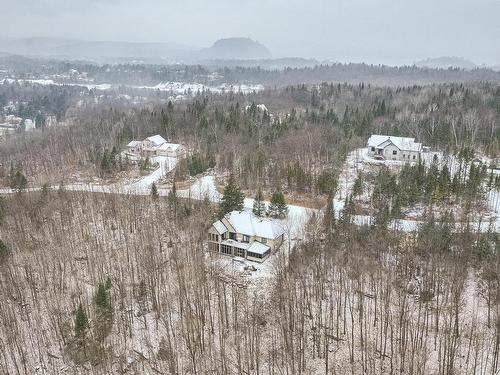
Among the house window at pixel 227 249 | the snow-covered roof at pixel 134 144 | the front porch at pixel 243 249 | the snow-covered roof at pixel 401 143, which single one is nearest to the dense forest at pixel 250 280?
the front porch at pixel 243 249

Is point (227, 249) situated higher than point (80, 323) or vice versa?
point (80, 323)

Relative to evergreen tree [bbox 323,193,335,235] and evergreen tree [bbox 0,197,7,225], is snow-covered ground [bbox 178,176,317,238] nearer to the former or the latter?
evergreen tree [bbox 323,193,335,235]

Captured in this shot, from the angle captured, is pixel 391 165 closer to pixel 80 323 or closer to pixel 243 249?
pixel 243 249

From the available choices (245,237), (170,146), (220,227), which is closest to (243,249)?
(245,237)

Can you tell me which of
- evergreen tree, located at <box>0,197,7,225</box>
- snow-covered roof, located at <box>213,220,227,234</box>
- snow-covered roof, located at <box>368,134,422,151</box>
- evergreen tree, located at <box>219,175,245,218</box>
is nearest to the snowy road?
snow-covered roof, located at <box>368,134,422,151</box>

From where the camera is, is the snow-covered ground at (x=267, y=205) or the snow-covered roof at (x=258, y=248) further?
the snow-covered ground at (x=267, y=205)

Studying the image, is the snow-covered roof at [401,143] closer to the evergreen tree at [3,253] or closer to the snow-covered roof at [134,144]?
the snow-covered roof at [134,144]
